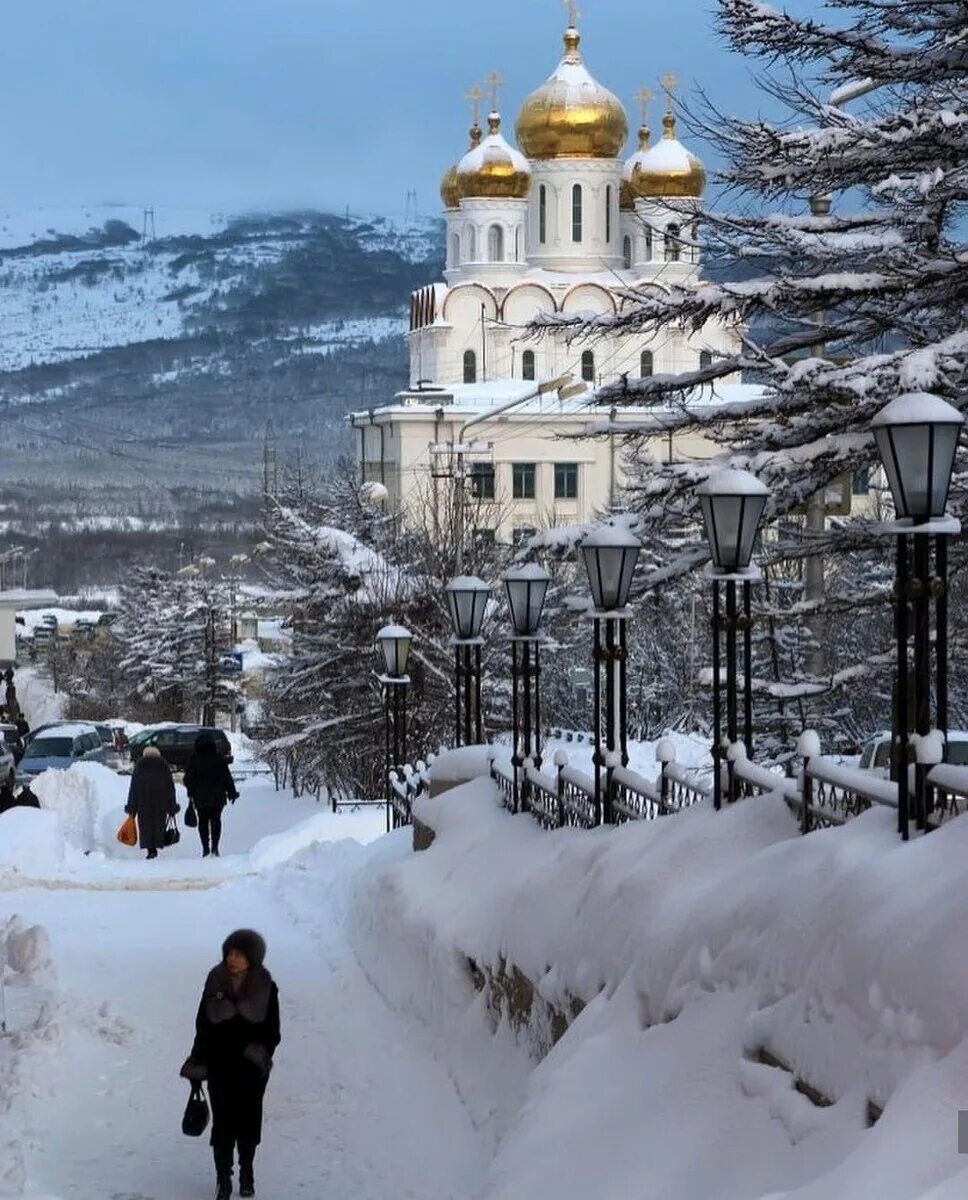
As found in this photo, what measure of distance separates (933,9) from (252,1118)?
387 inches

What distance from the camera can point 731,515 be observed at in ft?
41.4

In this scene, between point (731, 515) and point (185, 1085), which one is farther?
point (185, 1085)

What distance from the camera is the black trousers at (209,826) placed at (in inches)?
1020

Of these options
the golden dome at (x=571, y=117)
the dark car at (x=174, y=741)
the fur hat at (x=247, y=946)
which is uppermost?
the golden dome at (x=571, y=117)

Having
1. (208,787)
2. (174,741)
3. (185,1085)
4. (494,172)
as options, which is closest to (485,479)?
(494,172)

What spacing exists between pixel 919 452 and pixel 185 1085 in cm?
570

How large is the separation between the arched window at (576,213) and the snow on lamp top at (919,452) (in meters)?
80.3

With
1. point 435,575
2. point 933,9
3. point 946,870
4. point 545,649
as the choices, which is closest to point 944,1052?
point 946,870

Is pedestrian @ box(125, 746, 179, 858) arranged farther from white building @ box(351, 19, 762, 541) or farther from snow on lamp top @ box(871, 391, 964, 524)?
white building @ box(351, 19, 762, 541)

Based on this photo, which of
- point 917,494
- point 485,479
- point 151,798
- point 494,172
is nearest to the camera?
point 917,494

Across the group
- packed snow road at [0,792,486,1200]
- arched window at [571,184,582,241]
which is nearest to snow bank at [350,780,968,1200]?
packed snow road at [0,792,486,1200]

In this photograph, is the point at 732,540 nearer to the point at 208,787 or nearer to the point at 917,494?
the point at 917,494

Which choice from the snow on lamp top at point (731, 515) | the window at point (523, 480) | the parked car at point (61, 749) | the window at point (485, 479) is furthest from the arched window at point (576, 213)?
the snow on lamp top at point (731, 515)

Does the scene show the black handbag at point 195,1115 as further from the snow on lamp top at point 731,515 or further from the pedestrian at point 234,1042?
the snow on lamp top at point 731,515
